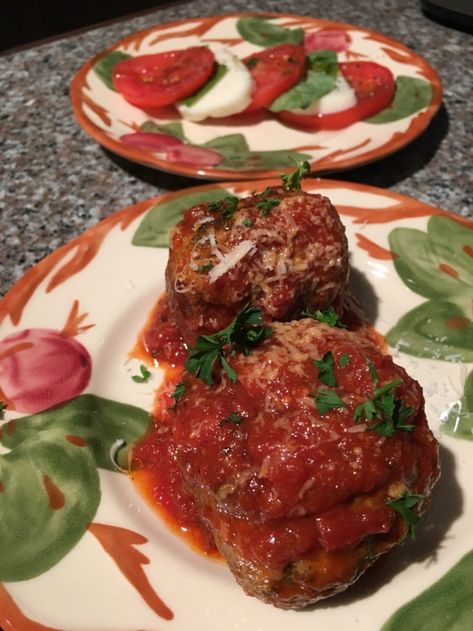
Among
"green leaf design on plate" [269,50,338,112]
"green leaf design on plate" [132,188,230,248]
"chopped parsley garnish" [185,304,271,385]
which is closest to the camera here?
"chopped parsley garnish" [185,304,271,385]

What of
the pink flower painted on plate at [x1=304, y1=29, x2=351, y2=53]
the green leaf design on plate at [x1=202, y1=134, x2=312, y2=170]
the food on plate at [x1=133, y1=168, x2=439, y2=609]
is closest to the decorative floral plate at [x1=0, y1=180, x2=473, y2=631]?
the food on plate at [x1=133, y1=168, x2=439, y2=609]

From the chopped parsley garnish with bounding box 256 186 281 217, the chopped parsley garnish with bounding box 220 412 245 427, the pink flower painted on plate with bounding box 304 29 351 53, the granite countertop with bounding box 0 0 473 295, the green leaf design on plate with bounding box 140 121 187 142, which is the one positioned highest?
the chopped parsley garnish with bounding box 256 186 281 217

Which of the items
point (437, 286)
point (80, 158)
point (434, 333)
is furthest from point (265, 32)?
point (434, 333)

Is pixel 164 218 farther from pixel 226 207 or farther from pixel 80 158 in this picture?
pixel 80 158

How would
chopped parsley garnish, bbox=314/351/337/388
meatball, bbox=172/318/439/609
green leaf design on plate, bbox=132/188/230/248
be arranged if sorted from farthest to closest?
green leaf design on plate, bbox=132/188/230/248, chopped parsley garnish, bbox=314/351/337/388, meatball, bbox=172/318/439/609

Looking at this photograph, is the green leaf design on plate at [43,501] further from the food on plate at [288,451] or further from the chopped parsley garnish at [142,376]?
the chopped parsley garnish at [142,376]

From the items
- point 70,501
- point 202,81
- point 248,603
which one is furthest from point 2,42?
point 248,603

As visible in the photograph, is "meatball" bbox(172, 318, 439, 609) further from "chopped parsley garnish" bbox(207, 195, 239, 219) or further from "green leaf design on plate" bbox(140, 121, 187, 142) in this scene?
"green leaf design on plate" bbox(140, 121, 187, 142)
